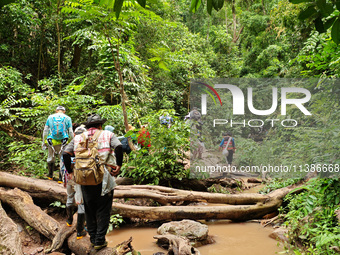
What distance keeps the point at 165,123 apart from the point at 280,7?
733cm

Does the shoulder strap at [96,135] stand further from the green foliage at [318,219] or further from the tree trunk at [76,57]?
the tree trunk at [76,57]

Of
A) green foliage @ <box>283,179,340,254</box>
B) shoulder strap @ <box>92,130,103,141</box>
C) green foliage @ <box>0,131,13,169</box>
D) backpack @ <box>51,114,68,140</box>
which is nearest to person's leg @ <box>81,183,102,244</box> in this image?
shoulder strap @ <box>92,130,103,141</box>

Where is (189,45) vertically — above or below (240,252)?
above

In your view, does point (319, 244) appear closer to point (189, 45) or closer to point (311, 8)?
point (311, 8)

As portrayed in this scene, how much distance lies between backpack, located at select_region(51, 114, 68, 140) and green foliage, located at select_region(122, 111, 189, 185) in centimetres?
200

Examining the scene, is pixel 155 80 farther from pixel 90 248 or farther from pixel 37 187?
pixel 90 248

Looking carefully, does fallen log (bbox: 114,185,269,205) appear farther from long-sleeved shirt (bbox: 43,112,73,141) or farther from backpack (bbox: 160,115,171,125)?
backpack (bbox: 160,115,171,125)

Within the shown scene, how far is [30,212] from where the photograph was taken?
5449 millimetres

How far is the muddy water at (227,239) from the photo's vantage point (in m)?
4.88

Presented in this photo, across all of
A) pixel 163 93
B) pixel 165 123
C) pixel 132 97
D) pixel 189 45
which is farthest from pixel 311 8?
pixel 189 45

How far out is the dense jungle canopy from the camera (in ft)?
15.1

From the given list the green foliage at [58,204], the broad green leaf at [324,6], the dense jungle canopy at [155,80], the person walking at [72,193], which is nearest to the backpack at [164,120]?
the dense jungle canopy at [155,80]

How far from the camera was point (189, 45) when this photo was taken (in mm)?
18469

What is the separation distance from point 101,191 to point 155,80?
1363cm
